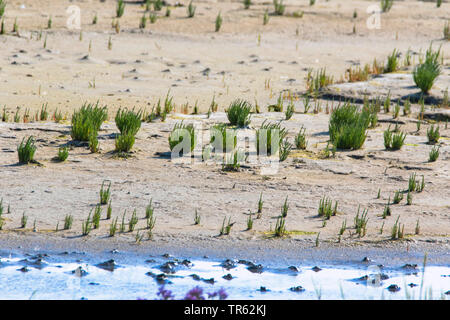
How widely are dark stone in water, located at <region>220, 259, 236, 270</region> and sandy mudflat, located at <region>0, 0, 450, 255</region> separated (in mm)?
346

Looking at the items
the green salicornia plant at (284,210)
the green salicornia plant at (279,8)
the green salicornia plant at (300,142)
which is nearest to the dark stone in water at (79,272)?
the green salicornia plant at (284,210)

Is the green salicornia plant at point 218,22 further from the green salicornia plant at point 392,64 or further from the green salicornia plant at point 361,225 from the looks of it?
the green salicornia plant at point 361,225

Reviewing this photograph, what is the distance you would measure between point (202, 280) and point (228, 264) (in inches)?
18.0

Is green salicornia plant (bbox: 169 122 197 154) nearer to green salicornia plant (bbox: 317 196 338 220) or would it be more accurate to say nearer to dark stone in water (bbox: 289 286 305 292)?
green salicornia plant (bbox: 317 196 338 220)

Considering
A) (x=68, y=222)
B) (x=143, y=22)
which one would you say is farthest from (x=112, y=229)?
(x=143, y=22)

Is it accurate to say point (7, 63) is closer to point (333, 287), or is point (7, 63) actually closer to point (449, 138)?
point (449, 138)

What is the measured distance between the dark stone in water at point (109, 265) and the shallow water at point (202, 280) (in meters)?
0.04

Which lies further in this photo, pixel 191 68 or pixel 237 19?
pixel 237 19

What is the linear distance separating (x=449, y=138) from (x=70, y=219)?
5403mm

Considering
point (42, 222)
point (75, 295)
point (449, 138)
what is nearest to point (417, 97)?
point (449, 138)

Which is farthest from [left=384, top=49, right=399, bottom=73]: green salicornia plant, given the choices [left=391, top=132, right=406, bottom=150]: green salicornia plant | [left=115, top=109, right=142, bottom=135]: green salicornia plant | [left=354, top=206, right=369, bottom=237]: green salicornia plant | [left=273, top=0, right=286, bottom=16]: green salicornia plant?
[left=354, top=206, right=369, bottom=237]: green salicornia plant

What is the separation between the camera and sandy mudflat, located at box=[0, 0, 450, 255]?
6828mm

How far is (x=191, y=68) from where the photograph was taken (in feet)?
44.1

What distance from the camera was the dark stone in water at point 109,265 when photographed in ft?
19.1
